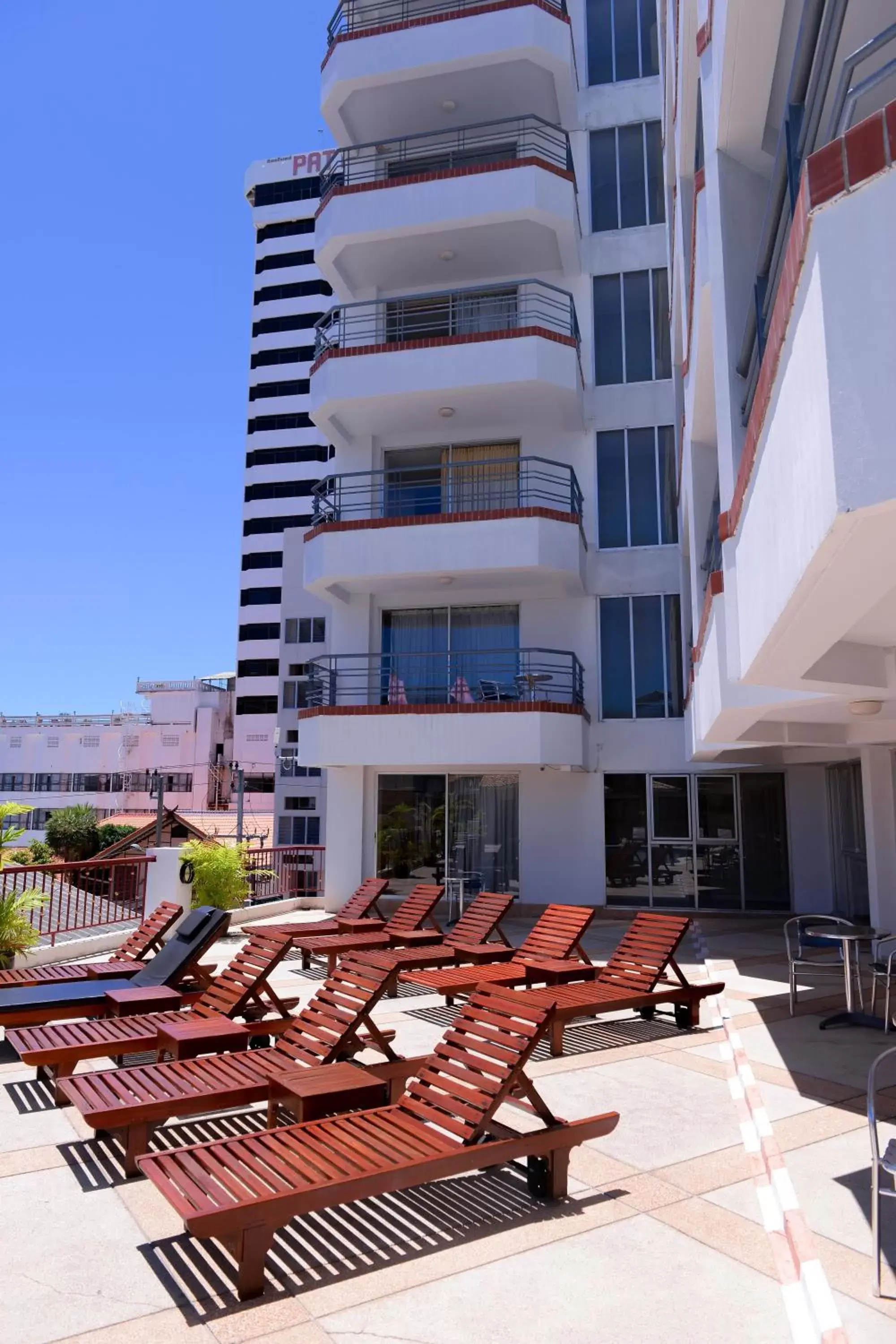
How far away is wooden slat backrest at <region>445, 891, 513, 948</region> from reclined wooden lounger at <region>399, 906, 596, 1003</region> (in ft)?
2.23

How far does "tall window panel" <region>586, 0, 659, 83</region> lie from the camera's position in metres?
21.7

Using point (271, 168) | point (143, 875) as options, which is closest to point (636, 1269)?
point (143, 875)

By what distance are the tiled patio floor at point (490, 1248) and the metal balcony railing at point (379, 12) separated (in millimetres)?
23738

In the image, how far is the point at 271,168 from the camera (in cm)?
6919

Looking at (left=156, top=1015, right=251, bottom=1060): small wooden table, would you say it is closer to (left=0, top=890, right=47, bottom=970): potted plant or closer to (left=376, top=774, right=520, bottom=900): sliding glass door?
(left=0, top=890, right=47, bottom=970): potted plant

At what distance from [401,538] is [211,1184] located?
16014mm

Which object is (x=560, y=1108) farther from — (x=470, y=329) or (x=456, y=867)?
(x=470, y=329)

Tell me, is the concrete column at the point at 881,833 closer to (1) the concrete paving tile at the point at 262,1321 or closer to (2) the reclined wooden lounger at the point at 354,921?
(2) the reclined wooden lounger at the point at 354,921

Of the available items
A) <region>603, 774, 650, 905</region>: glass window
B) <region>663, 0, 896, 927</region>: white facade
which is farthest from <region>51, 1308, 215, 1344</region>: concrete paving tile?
<region>603, 774, 650, 905</region>: glass window

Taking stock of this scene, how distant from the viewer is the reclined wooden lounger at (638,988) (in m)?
8.43

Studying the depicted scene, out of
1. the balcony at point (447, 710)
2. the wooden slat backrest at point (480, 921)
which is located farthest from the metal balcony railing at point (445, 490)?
the wooden slat backrest at point (480, 921)

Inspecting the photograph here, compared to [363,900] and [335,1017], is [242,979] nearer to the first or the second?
[335,1017]

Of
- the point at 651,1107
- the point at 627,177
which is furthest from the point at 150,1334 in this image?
the point at 627,177

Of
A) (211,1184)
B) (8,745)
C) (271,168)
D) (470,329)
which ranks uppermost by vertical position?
(271,168)
